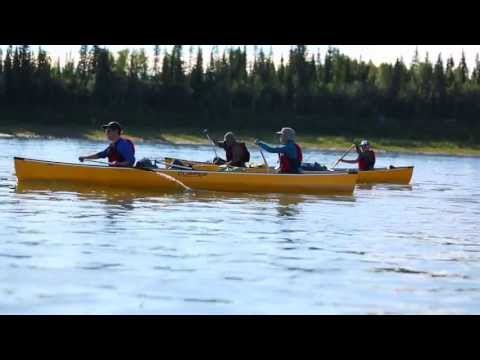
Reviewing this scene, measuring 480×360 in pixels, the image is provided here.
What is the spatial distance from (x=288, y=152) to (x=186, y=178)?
237 cm

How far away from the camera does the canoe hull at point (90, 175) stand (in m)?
19.8

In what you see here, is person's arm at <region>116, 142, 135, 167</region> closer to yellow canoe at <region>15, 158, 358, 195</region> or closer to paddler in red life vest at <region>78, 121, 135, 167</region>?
paddler in red life vest at <region>78, 121, 135, 167</region>

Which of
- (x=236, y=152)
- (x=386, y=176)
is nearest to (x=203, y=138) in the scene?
(x=386, y=176)

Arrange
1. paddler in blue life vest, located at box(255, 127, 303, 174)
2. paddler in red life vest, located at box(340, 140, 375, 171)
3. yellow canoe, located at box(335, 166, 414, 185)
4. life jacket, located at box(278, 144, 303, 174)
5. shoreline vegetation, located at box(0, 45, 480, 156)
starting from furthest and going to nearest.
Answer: shoreline vegetation, located at box(0, 45, 480, 156) < paddler in red life vest, located at box(340, 140, 375, 171) < yellow canoe, located at box(335, 166, 414, 185) < life jacket, located at box(278, 144, 303, 174) < paddler in blue life vest, located at box(255, 127, 303, 174)

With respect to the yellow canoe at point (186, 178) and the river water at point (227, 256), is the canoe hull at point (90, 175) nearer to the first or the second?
the yellow canoe at point (186, 178)

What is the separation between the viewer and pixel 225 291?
9047 millimetres

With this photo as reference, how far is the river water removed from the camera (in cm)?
866

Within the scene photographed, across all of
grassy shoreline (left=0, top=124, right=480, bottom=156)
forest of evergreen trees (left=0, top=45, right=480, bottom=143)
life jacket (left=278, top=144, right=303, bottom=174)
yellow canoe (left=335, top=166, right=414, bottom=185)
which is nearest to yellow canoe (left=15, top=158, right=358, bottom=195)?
life jacket (left=278, top=144, right=303, bottom=174)

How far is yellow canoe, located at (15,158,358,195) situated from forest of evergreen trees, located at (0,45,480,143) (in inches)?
1998

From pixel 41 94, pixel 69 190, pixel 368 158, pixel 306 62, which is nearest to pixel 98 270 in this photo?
pixel 69 190

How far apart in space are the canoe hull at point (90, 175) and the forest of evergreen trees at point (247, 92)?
166 ft

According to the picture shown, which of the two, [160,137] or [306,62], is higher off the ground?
[306,62]
